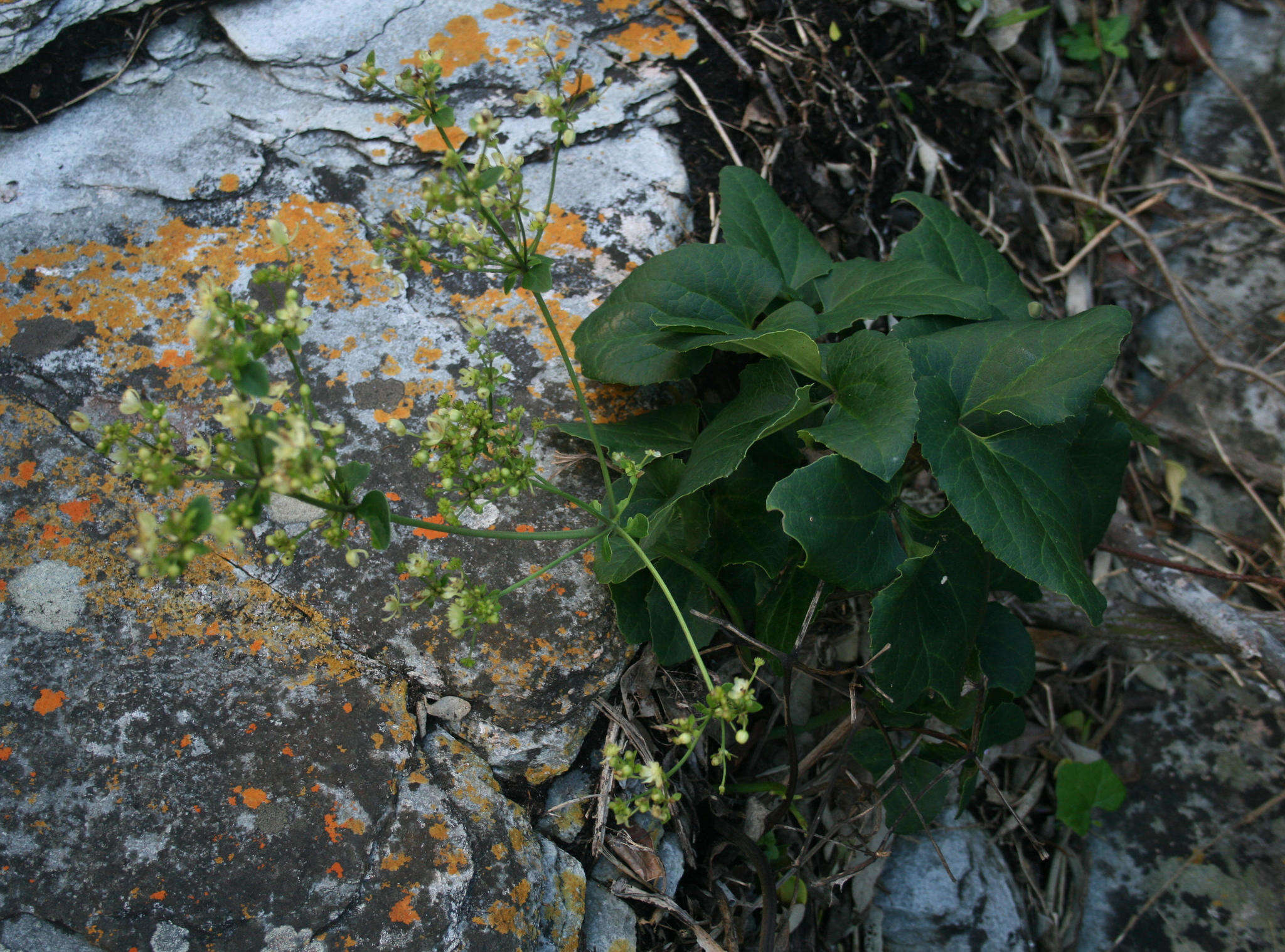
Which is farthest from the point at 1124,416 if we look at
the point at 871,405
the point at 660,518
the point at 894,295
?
the point at 660,518

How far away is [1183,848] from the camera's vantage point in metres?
2.52

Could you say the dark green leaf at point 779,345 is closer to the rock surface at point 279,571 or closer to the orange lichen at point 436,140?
the rock surface at point 279,571

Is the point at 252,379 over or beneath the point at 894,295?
over

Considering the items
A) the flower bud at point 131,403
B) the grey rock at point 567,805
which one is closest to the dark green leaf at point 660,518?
the grey rock at point 567,805

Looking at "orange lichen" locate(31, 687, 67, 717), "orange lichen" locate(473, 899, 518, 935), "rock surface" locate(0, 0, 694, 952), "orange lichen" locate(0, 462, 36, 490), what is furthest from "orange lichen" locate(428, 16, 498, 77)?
"orange lichen" locate(473, 899, 518, 935)

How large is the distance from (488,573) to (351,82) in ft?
5.21

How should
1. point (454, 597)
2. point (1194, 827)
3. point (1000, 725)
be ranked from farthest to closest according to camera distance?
point (1194, 827) < point (1000, 725) < point (454, 597)

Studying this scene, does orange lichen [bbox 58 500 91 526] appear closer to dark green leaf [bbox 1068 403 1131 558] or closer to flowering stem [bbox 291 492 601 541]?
flowering stem [bbox 291 492 601 541]

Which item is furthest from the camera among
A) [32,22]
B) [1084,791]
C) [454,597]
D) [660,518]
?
[1084,791]

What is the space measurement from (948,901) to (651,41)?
8.99 feet

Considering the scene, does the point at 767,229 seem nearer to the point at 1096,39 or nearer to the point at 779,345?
the point at 779,345

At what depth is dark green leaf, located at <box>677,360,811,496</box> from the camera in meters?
1.63

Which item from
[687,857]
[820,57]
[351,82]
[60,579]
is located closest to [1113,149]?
[820,57]

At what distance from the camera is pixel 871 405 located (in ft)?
5.38
